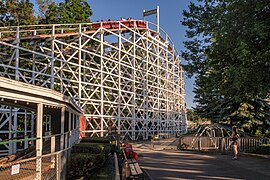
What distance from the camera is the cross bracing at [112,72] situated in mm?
25797

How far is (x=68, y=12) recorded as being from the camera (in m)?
36.4

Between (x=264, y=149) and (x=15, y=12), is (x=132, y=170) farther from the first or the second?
(x=15, y=12)

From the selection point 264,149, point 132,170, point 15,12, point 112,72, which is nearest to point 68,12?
point 15,12

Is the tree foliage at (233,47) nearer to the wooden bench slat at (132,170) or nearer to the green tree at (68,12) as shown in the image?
the wooden bench slat at (132,170)

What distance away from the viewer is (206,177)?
10.3m

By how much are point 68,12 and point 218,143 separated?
84.7 feet

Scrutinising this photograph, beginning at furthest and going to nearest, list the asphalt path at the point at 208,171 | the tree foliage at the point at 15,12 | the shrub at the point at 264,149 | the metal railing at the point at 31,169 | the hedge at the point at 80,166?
the tree foliage at the point at 15,12 < the shrub at the point at 264,149 < the asphalt path at the point at 208,171 < the hedge at the point at 80,166 < the metal railing at the point at 31,169

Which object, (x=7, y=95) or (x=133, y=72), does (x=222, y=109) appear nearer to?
(x=133, y=72)

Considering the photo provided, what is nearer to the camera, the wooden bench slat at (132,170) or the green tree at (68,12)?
the wooden bench slat at (132,170)

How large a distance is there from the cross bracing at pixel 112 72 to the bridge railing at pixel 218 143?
9.34 meters

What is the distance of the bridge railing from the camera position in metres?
17.8

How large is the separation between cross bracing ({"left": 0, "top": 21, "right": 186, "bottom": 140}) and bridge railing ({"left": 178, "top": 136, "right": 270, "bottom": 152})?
9339 millimetres

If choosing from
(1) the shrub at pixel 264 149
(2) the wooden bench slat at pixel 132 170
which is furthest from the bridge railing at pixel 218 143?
(2) the wooden bench slat at pixel 132 170

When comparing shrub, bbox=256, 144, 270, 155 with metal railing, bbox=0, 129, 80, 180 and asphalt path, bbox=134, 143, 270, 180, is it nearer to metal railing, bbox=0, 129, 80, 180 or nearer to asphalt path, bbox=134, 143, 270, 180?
asphalt path, bbox=134, 143, 270, 180
